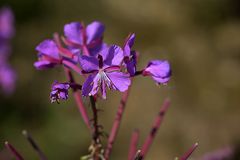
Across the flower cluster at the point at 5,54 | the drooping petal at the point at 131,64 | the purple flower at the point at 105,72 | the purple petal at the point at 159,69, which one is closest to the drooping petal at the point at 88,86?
the purple flower at the point at 105,72

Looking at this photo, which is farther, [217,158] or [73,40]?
[217,158]

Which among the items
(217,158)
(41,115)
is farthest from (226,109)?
(217,158)

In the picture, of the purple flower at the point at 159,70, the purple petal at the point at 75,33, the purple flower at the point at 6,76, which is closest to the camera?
the purple flower at the point at 159,70

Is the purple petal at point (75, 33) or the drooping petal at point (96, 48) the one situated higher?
the purple petal at point (75, 33)

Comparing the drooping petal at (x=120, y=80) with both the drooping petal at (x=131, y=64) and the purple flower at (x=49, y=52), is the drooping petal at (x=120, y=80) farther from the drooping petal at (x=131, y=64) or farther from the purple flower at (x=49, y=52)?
the purple flower at (x=49, y=52)

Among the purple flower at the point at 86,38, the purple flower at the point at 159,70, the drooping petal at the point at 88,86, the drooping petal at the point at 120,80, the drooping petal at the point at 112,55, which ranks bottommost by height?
the purple flower at the point at 159,70

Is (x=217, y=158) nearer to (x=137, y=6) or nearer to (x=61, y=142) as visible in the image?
(x=61, y=142)

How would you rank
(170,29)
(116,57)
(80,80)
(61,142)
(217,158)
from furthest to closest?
(170,29), (80,80), (61,142), (217,158), (116,57)
